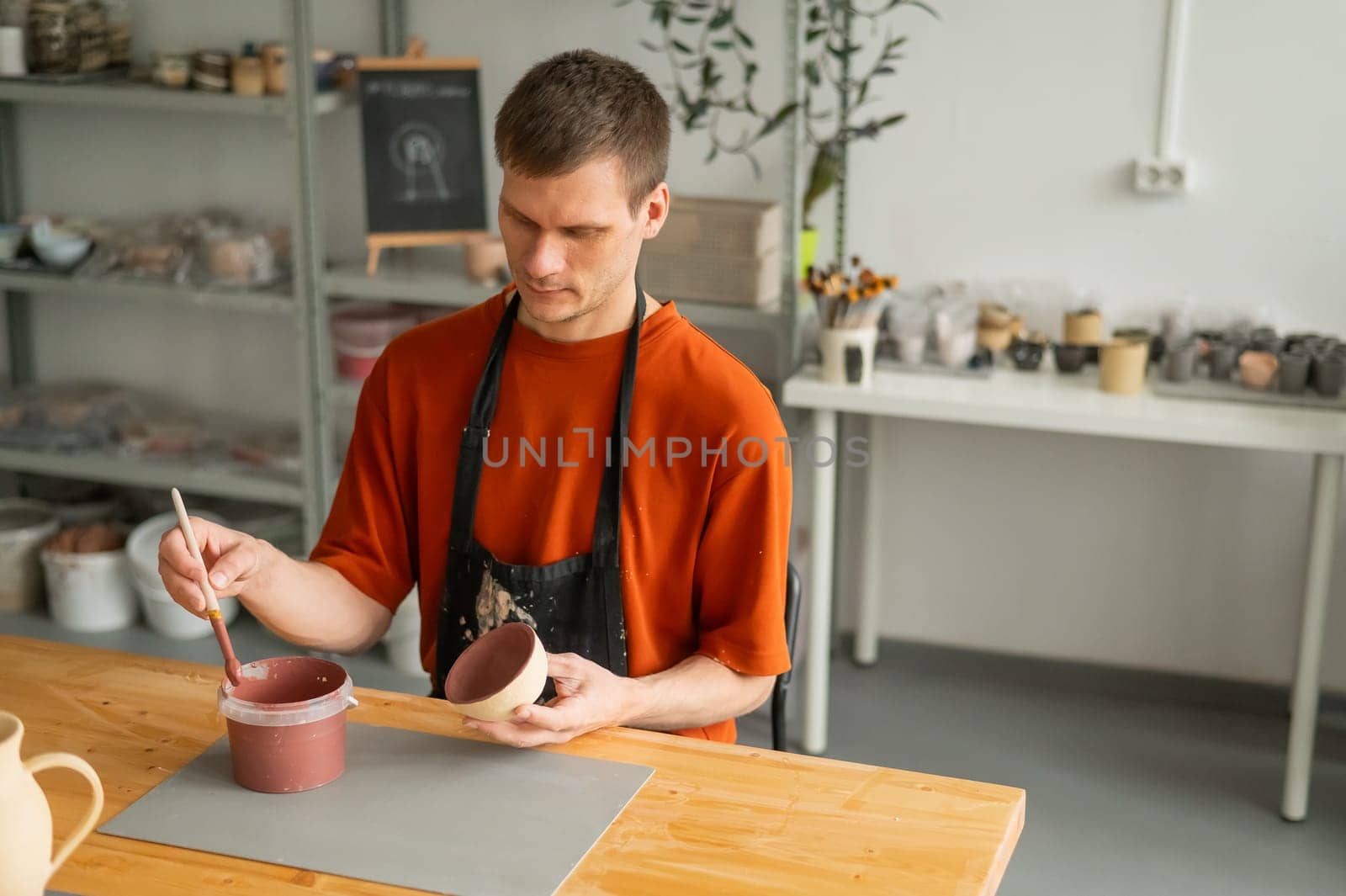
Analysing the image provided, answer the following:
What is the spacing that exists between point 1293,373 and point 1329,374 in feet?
0.21

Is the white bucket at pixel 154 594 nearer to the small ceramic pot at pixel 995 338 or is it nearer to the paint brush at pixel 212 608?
the small ceramic pot at pixel 995 338

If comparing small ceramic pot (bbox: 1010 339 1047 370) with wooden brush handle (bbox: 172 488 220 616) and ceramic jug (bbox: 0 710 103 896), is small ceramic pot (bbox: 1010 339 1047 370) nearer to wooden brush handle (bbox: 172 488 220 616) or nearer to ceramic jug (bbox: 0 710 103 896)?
wooden brush handle (bbox: 172 488 220 616)

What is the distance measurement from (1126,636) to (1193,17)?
139cm

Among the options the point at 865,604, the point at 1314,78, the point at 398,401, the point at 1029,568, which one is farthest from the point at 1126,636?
the point at 398,401

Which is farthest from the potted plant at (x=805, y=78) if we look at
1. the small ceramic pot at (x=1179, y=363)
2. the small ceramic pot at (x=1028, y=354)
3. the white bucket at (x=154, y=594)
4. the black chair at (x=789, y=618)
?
the white bucket at (x=154, y=594)

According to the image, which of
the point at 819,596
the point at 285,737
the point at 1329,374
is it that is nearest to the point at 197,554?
the point at 285,737

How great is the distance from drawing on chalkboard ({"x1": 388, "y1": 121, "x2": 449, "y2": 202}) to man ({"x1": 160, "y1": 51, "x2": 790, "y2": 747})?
5.47 ft

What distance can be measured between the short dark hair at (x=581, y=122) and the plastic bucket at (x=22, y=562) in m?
2.60

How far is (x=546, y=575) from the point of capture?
1752 mm

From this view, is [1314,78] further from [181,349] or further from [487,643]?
[181,349]

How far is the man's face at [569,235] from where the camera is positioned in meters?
1.61

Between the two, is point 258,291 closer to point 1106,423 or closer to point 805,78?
point 805,78

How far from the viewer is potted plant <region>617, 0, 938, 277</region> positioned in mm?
3131

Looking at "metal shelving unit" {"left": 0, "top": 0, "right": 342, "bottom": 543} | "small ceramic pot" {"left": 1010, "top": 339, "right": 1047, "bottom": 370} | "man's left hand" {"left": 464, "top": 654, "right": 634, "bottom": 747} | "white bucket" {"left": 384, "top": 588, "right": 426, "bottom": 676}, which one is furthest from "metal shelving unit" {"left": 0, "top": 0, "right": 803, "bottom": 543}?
"man's left hand" {"left": 464, "top": 654, "right": 634, "bottom": 747}
